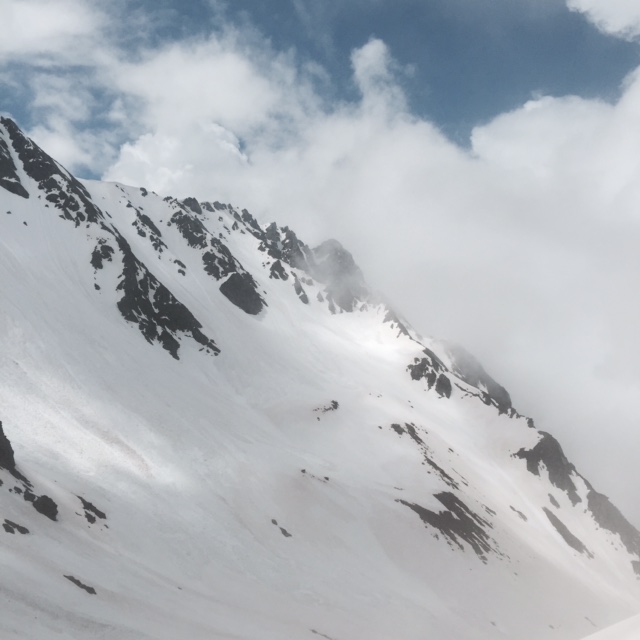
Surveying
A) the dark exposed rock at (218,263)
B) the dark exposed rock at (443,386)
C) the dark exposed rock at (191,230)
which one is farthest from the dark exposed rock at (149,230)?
the dark exposed rock at (443,386)

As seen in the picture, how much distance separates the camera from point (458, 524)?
64.8 meters

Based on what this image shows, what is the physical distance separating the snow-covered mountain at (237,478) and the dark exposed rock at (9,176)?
1441mm

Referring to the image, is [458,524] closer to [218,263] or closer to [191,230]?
[218,263]

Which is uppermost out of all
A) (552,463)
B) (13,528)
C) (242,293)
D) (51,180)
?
(242,293)

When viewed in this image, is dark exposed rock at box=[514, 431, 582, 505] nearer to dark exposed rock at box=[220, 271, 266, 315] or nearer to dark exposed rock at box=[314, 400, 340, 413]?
dark exposed rock at box=[314, 400, 340, 413]

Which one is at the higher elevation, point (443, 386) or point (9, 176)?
point (443, 386)

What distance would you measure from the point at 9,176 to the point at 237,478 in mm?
102608

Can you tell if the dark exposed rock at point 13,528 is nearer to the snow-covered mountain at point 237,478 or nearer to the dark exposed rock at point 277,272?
the snow-covered mountain at point 237,478

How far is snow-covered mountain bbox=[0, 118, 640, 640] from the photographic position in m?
29.2

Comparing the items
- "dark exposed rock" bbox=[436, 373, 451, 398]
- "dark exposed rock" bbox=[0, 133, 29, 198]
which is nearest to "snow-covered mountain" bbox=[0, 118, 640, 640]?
"dark exposed rock" bbox=[436, 373, 451, 398]

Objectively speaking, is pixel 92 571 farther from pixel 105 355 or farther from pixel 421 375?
pixel 421 375

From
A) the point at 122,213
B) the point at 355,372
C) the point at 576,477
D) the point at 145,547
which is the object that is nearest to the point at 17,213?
the point at 122,213

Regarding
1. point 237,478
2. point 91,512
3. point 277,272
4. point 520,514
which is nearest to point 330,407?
point 520,514

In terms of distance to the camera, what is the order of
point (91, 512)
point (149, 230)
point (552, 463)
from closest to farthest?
1. point (91, 512)
2. point (552, 463)
3. point (149, 230)
